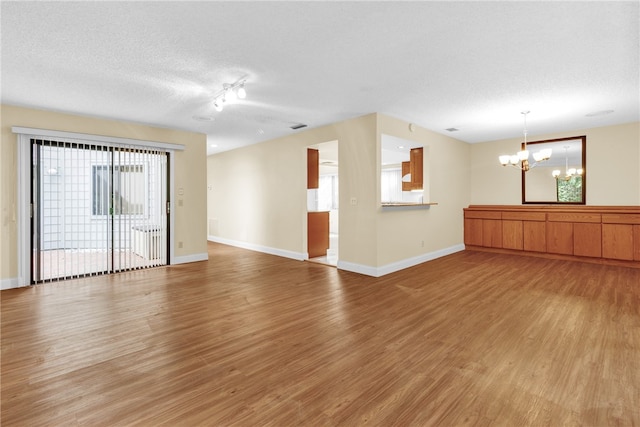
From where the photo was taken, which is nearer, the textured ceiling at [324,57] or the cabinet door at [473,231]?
the textured ceiling at [324,57]

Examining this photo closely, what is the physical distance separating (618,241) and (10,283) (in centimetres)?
1008

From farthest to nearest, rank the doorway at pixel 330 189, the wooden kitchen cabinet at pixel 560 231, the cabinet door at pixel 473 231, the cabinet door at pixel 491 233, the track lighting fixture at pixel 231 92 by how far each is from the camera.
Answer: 1. the doorway at pixel 330 189
2. the cabinet door at pixel 473 231
3. the cabinet door at pixel 491 233
4. the wooden kitchen cabinet at pixel 560 231
5. the track lighting fixture at pixel 231 92

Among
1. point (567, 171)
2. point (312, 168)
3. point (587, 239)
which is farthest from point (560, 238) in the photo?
point (312, 168)

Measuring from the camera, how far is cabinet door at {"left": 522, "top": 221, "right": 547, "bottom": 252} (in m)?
6.41

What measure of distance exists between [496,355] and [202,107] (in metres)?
4.69

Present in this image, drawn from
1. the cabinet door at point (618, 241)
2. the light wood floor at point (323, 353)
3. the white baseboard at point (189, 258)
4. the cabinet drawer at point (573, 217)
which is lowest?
the light wood floor at point (323, 353)

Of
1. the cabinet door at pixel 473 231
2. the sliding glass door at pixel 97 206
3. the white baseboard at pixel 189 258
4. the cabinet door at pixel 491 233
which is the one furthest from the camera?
the cabinet door at pixel 473 231

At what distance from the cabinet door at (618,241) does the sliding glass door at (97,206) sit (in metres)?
8.37

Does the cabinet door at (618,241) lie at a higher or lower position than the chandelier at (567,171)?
lower

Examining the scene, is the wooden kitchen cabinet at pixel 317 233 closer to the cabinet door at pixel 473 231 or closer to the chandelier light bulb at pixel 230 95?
the chandelier light bulb at pixel 230 95

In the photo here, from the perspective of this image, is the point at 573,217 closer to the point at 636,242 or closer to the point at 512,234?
the point at 636,242

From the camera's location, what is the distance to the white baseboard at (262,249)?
6.34 metres

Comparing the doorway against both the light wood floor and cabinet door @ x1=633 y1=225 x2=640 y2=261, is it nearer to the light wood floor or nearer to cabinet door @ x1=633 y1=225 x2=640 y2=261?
the light wood floor

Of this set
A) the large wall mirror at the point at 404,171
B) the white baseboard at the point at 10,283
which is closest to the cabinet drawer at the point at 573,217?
the large wall mirror at the point at 404,171
